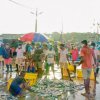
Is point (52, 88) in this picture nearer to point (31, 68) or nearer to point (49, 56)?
point (49, 56)

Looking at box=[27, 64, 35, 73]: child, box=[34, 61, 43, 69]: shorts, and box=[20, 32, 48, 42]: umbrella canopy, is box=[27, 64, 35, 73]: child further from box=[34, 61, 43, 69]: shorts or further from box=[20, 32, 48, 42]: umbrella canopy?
box=[20, 32, 48, 42]: umbrella canopy

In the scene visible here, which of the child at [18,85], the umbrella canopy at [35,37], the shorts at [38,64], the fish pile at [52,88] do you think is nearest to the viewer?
the child at [18,85]

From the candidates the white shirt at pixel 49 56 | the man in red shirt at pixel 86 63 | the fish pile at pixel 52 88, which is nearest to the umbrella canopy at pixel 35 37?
the white shirt at pixel 49 56

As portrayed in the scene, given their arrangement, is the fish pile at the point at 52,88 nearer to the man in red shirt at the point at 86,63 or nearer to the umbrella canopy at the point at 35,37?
the man in red shirt at the point at 86,63

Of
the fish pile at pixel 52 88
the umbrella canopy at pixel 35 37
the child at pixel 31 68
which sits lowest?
the fish pile at pixel 52 88

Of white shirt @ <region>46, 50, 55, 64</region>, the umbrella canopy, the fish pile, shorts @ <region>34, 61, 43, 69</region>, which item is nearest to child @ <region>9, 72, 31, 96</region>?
the fish pile

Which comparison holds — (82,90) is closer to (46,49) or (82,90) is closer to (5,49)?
(46,49)

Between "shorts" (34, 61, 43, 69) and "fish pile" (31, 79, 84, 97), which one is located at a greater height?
"shorts" (34, 61, 43, 69)

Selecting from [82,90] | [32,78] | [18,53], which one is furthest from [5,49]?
[82,90]

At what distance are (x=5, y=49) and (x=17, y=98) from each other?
24.9ft

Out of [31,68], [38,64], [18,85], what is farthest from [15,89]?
[38,64]

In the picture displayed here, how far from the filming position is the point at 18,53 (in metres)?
18.9

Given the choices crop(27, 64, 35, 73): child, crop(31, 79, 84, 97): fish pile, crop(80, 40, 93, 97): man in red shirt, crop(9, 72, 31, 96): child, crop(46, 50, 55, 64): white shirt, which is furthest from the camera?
crop(27, 64, 35, 73): child

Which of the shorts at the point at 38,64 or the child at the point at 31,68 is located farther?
the shorts at the point at 38,64
